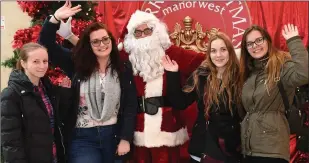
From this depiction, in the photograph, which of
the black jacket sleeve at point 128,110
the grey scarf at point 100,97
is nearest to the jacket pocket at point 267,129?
the black jacket sleeve at point 128,110

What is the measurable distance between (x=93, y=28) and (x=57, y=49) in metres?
0.37

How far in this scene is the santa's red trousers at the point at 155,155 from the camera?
10.3 ft

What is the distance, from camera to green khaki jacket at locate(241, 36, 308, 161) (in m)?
2.47

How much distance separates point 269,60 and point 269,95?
273 mm

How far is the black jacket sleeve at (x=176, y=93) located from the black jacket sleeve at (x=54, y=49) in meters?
0.86

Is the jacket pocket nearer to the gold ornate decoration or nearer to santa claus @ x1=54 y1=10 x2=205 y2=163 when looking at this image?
santa claus @ x1=54 y1=10 x2=205 y2=163

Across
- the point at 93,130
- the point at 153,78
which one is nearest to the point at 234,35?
the point at 153,78

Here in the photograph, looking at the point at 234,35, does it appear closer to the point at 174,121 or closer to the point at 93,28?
the point at 174,121

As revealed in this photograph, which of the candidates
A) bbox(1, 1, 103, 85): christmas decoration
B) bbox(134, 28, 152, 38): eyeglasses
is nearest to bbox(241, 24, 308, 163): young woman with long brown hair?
bbox(134, 28, 152, 38): eyeglasses

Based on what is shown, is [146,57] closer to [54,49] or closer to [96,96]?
[96,96]

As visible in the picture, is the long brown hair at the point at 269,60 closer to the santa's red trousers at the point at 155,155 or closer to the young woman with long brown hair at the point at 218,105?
Result: the young woman with long brown hair at the point at 218,105

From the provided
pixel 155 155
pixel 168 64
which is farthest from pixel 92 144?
pixel 168 64

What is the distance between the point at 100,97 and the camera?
2840mm

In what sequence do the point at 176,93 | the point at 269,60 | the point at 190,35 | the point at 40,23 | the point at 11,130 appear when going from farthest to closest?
the point at 190,35
the point at 40,23
the point at 176,93
the point at 269,60
the point at 11,130
